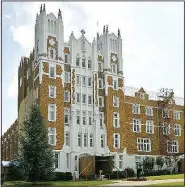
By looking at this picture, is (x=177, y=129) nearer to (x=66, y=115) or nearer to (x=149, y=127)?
(x=149, y=127)

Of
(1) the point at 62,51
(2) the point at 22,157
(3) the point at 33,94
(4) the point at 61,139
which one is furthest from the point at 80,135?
(2) the point at 22,157

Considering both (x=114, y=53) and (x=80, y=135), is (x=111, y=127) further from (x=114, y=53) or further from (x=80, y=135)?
(x=114, y=53)

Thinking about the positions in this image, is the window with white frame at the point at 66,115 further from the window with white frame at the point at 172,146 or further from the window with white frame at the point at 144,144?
the window with white frame at the point at 172,146

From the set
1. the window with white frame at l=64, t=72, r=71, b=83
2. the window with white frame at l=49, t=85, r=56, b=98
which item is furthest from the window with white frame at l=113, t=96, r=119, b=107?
the window with white frame at l=49, t=85, r=56, b=98

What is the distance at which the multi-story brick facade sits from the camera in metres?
44.9

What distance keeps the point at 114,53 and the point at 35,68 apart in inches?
435

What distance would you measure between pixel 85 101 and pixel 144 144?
10879 millimetres

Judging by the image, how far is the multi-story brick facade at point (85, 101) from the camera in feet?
147

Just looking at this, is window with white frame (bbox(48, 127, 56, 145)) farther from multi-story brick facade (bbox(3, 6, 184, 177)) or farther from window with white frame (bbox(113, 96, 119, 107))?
window with white frame (bbox(113, 96, 119, 107))

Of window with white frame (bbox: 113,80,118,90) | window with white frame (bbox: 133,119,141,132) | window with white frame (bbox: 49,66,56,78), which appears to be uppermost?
window with white frame (bbox: 49,66,56,78)

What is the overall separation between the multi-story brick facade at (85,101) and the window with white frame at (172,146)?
0.47 ft

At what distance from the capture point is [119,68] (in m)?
51.2

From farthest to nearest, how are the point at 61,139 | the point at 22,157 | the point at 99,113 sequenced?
the point at 99,113
the point at 61,139
the point at 22,157

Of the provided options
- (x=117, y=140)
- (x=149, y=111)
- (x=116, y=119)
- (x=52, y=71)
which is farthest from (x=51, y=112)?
(x=149, y=111)
